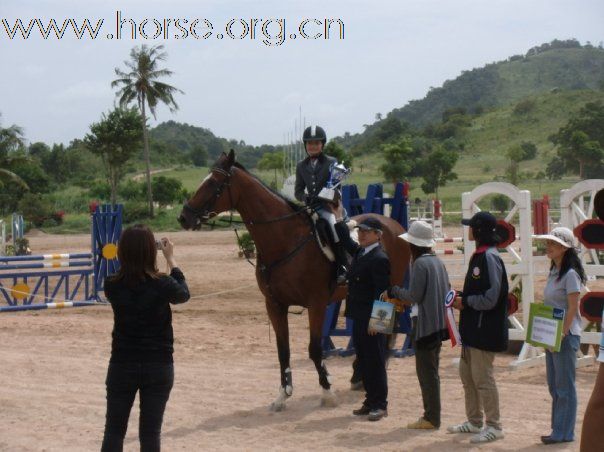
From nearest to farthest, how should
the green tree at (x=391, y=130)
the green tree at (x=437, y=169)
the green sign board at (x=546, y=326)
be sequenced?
the green sign board at (x=546, y=326)
the green tree at (x=437, y=169)
the green tree at (x=391, y=130)

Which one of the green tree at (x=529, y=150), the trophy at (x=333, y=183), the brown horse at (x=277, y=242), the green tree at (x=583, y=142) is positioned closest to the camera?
the brown horse at (x=277, y=242)

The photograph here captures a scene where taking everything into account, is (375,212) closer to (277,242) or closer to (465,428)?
(277,242)

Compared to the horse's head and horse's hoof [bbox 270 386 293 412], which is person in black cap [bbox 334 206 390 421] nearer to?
horse's hoof [bbox 270 386 293 412]

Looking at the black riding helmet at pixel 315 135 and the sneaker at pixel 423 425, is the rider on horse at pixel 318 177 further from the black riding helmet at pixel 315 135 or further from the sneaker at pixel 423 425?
the sneaker at pixel 423 425

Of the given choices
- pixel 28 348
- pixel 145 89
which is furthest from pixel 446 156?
pixel 28 348

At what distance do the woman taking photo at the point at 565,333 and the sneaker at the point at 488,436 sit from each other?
34cm

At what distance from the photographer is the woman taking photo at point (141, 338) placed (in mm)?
4840

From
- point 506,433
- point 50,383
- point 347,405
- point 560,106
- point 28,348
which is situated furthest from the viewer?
point 560,106

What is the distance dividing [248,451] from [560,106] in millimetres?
106267

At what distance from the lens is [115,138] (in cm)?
5578

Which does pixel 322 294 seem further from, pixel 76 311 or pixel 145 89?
pixel 145 89

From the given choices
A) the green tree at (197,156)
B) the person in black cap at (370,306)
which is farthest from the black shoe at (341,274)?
the green tree at (197,156)

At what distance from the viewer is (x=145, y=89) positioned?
61031 millimetres

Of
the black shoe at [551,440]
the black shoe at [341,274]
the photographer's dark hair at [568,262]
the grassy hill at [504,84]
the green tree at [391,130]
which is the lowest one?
the black shoe at [551,440]
